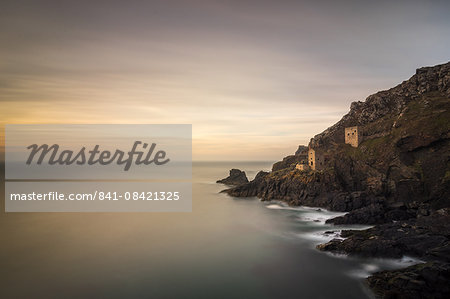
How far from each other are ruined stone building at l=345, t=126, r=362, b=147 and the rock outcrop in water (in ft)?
3.82

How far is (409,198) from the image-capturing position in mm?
42500

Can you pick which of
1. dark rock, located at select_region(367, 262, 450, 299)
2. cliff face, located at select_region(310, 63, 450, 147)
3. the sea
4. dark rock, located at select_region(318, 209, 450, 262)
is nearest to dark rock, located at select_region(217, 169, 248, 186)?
cliff face, located at select_region(310, 63, 450, 147)

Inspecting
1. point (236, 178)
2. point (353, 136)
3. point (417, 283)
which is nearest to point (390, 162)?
point (353, 136)

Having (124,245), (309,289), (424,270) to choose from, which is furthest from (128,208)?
(424,270)

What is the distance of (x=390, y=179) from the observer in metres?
45.3

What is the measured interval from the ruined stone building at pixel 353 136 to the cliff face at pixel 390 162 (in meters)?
1.23

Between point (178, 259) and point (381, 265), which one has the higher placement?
point (381, 265)

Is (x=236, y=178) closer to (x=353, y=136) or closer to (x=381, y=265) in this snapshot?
(x=353, y=136)

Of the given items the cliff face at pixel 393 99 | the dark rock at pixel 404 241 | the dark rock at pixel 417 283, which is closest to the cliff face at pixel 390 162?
the cliff face at pixel 393 99

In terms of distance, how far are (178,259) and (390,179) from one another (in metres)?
37.4

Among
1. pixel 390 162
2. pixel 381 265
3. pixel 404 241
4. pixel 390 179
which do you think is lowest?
pixel 381 265

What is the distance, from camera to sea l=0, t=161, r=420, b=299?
782 inches

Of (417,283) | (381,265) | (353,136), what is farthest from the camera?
(353,136)

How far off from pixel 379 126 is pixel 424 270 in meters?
45.3
